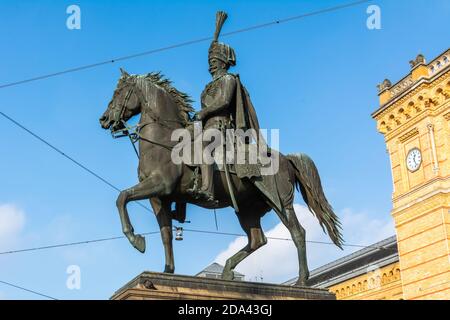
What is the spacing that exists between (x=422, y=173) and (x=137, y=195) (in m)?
24.4

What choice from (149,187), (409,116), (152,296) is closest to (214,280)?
(152,296)

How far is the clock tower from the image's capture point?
2934cm

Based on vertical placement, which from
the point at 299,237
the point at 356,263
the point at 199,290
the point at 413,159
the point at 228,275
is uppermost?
the point at 413,159

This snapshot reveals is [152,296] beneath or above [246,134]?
beneath

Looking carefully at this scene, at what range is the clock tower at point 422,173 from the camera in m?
29.3

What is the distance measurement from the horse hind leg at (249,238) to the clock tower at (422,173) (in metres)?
20.0

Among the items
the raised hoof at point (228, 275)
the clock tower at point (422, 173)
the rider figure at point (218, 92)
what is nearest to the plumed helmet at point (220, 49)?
the rider figure at point (218, 92)

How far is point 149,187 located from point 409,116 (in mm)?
25485

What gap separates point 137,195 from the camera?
9.31 metres

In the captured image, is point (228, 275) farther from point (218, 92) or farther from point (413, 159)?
point (413, 159)

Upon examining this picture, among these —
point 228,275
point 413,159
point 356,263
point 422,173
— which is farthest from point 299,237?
point 356,263

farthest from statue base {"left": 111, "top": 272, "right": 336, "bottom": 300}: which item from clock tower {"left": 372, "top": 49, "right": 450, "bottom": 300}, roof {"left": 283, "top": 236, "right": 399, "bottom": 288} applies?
roof {"left": 283, "top": 236, "right": 399, "bottom": 288}

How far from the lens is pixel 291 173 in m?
11.2

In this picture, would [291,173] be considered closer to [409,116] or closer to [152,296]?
[152,296]
